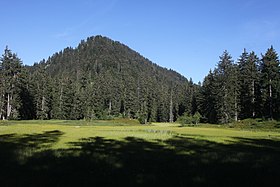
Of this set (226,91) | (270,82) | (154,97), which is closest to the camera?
(270,82)

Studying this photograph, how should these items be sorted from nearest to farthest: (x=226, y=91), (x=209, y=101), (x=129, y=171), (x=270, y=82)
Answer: (x=129, y=171), (x=270, y=82), (x=226, y=91), (x=209, y=101)

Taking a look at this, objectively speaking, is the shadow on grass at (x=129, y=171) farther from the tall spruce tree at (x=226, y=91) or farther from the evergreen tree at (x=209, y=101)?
the evergreen tree at (x=209, y=101)

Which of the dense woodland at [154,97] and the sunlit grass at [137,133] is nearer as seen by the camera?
the sunlit grass at [137,133]

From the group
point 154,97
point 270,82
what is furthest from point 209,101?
point 154,97

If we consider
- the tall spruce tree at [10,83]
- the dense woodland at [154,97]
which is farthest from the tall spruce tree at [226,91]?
the tall spruce tree at [10,83]

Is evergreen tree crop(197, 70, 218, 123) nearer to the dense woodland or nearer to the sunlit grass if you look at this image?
the dense woodland

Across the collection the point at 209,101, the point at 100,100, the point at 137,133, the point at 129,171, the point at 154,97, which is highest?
the point at 154,97

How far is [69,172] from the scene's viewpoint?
12352 millimetres

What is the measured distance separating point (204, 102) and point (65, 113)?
5522cm

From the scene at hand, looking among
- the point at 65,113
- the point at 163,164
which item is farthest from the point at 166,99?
the point at 163,164

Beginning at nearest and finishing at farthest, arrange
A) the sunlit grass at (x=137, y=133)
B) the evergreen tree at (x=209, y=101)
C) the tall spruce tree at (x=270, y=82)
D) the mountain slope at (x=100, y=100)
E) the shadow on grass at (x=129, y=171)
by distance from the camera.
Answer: the shadow on grass at (x=129, y=171) → the sunlit grass at (x=137, y=133) → the tall spruce tree at (x=270, y=82) → the evergreen tree at (x=209, y=101) → the mountain slope at (x=100, y=100)

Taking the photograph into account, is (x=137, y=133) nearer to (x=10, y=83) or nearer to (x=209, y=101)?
(x=10, y=83)

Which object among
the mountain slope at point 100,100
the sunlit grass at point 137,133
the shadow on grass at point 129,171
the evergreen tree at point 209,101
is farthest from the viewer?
the mountain slope at point 100,100

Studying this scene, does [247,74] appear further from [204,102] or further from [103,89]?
[103,89]
